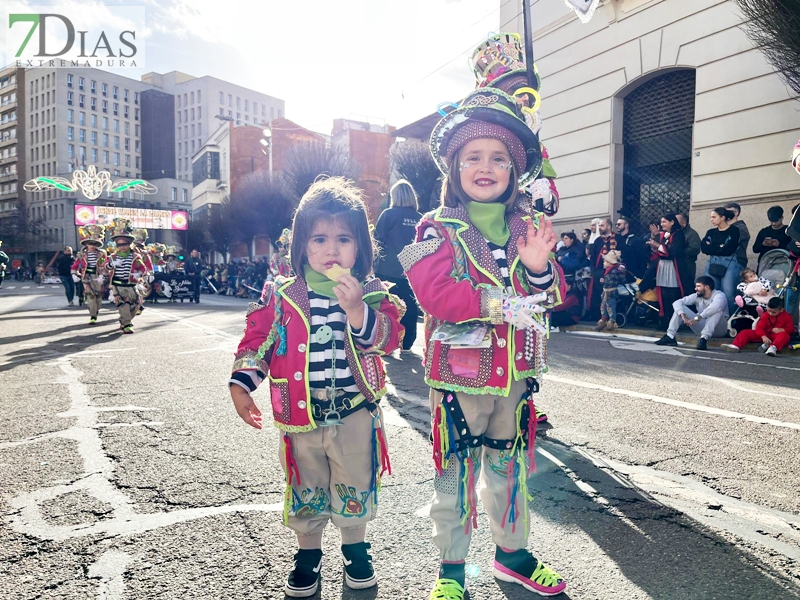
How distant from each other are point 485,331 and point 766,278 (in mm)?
8993

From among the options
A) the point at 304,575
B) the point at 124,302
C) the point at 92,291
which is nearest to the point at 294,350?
the point at 304,575

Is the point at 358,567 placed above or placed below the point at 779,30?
below

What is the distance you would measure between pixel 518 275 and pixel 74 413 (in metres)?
4.18

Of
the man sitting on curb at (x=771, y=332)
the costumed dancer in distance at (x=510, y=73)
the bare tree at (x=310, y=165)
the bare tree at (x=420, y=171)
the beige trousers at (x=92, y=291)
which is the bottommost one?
the man sitting on curb at (x=771, y=332)

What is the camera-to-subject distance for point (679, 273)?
10094 millimetres

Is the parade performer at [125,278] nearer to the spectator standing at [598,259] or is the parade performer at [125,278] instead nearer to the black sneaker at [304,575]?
the spectator standing at [598,259]

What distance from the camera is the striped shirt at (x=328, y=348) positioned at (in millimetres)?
2252

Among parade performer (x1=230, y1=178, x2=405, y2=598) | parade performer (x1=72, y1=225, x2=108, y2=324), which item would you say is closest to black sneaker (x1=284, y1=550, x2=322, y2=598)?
parade performer (x1=230, y1=178, x2=405, y2=598)

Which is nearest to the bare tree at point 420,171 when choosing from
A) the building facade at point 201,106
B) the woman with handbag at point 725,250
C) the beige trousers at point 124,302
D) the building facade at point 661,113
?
the building facade at point 661,113

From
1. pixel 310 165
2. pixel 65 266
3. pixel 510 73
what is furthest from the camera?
pixel 310 165

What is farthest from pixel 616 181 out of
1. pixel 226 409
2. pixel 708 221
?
pixel 226 409

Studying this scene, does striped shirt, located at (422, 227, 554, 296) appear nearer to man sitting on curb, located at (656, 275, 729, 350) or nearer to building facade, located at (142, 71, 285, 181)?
man sitting on curb, located at (656, 275, 729, 350)

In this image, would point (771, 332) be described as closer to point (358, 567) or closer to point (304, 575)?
point (358, 567)

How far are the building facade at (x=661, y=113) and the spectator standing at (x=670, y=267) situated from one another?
273 cm
